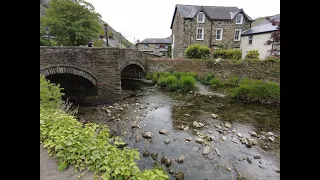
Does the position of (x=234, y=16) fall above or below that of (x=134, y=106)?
above

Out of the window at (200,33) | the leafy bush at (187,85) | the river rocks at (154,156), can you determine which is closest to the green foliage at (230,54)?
the window at (200,33)

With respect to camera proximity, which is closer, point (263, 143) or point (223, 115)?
point (263, 143)

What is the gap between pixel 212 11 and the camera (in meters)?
23.8

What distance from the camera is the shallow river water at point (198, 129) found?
5020 mm

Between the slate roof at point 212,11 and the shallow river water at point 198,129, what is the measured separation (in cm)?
1422

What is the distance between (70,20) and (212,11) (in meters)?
17.2

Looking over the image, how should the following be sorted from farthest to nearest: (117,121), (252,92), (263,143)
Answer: (252,92) → (117,121) → (263,143)

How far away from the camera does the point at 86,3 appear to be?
17594mm

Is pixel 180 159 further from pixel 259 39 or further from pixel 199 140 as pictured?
pixel 259 39

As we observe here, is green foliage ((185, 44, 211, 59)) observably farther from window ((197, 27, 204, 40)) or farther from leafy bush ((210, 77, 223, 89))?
leafy bush ((210, 77, 223, 89))

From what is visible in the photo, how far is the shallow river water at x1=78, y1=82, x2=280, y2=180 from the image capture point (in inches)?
198

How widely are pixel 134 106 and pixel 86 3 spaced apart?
13.3 metres

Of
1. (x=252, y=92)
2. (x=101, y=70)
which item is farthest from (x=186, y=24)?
(x=101, y=70)
